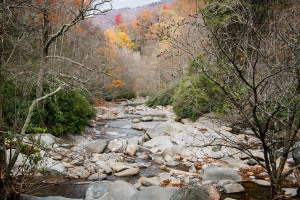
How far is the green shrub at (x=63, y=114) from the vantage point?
7.31 metres

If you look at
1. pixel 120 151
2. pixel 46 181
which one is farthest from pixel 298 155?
pixel 46 181

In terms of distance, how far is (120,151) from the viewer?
7.07 metres

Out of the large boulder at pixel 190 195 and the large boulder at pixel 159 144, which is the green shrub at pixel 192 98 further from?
the large boulder at pixel 190 195

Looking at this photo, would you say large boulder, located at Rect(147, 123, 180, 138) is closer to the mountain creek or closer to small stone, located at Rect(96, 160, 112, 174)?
the mountain creek

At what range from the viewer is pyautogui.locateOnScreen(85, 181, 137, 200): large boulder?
377 centimetres

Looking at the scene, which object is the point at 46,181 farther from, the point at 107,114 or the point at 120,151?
the point at 107,114

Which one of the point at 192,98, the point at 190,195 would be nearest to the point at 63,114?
the point at 190,195

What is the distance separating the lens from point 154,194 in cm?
359

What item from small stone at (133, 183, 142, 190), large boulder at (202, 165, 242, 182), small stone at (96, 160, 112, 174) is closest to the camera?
small stone at (133, 183, 142, 190)

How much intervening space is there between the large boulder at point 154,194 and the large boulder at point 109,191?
0.81ft

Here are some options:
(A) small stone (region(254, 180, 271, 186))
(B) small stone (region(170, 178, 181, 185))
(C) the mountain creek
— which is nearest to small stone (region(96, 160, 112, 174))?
(C) the mountain creek

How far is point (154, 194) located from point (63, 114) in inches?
214

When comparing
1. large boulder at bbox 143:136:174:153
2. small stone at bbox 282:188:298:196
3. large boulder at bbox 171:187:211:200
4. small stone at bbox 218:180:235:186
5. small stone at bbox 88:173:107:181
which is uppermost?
large boulder at bbox 171:187:211:200

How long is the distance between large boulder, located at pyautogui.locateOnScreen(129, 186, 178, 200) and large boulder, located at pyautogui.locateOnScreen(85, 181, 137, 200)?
0.81 feet
